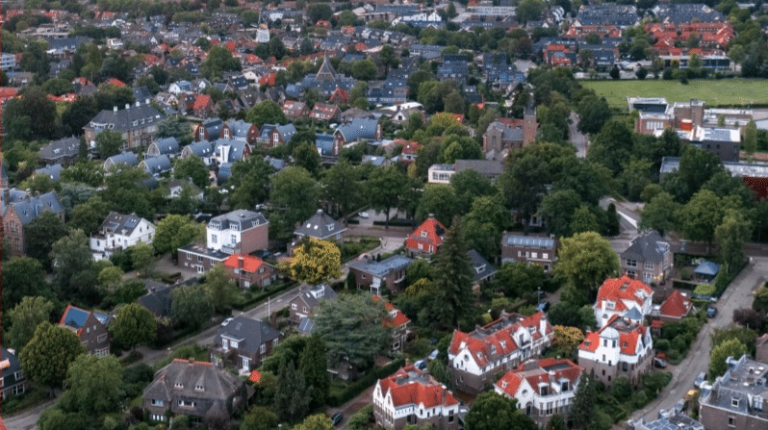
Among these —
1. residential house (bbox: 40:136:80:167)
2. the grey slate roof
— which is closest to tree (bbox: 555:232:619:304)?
the grey slate roof

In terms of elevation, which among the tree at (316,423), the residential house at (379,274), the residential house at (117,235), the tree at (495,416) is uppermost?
the tree at (495,416)

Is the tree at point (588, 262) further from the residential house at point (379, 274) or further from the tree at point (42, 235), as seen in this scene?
the tree at point (42, 235)

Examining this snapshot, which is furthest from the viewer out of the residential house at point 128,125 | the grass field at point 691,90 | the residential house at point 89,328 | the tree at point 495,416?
the grass field at point 691,90

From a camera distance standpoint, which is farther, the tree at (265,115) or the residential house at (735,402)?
the tree at (265,115)

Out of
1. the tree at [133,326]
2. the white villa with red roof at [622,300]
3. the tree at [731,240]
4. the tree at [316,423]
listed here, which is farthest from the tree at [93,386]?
the tree at [731,240]

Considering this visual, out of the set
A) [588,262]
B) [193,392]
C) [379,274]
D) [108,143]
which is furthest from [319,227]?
[108,143]

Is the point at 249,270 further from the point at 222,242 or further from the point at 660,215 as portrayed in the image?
the point at 660,215
